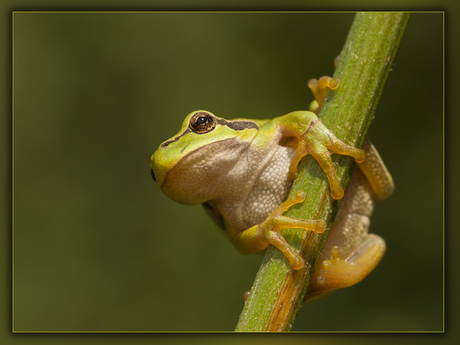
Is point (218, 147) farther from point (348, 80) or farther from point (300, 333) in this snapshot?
point (300, 333)

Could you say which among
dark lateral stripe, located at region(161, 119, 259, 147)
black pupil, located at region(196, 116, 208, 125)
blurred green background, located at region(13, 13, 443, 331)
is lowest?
blurred green background, located at region(13, 13, 443, 331)

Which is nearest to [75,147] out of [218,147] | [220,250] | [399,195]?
[220,250]

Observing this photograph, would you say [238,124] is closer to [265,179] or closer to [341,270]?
[265,179]

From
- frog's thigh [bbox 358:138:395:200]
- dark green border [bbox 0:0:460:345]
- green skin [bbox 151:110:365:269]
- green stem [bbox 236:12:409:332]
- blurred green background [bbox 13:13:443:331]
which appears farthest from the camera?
blurred green background [bbox 13:13:443:331]

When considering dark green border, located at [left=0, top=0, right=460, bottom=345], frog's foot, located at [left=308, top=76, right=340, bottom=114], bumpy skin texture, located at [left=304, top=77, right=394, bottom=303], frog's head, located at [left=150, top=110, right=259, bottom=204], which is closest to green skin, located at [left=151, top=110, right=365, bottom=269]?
frog's head, located at [left=150, top=110, right=259, bottom=204]

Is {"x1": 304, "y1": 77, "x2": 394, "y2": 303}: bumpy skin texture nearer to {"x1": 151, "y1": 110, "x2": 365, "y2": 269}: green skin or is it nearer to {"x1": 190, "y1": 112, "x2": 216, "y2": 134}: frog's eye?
{"x1": 151, "y1": 110, "x2": 365, "y2": 269}: green skin

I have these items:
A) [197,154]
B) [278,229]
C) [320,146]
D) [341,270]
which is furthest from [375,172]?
[197,154]
